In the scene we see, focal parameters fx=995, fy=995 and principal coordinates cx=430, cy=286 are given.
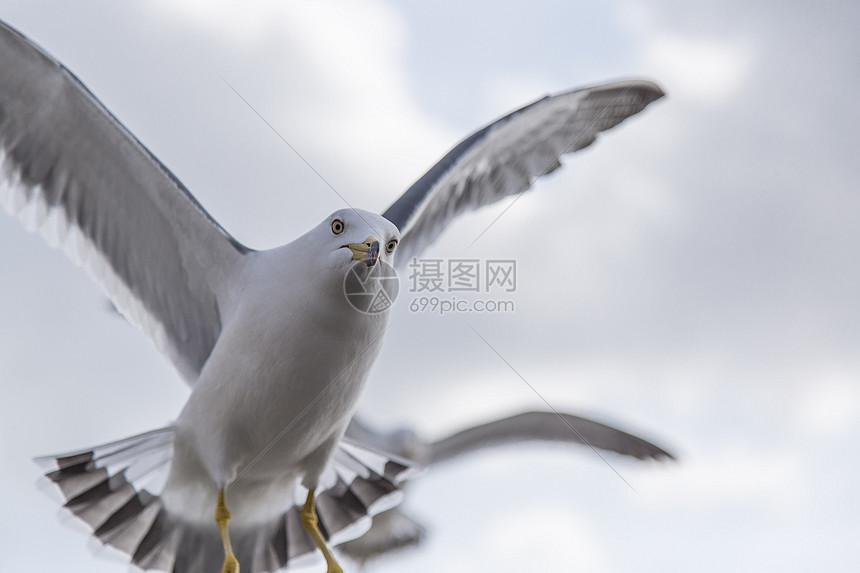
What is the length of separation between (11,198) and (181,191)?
545 millimetres

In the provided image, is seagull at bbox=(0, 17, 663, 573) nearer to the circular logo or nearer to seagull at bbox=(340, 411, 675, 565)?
the circular logo

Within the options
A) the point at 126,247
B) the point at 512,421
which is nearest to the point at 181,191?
the point at 126,247

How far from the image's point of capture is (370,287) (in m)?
2.38

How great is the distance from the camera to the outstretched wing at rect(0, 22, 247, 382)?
273 centimetres

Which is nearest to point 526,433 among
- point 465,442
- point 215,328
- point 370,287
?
point 465,442

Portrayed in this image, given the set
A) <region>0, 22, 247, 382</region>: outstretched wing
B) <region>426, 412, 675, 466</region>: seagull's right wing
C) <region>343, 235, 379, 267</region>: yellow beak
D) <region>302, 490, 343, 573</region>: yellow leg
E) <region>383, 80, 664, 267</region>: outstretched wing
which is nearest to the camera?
<region>343, 235, 379, 267</region>: yellow beak

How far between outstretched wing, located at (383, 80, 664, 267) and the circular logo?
502mm

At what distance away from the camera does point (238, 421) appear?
2.61m

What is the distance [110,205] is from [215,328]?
0.47 metres

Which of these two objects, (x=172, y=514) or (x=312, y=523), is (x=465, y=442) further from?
(x=172, y=514)

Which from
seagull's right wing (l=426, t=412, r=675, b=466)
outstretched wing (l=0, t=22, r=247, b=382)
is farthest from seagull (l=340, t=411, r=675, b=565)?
outstretched wing (l=0, t=22, r=247, b=382)

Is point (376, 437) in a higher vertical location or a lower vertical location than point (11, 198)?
lower

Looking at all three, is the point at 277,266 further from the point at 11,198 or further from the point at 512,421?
the point at 512,421

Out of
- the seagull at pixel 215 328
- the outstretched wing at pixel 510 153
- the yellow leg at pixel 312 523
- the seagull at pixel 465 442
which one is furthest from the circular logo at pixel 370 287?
the seagull at pixel 465 442
